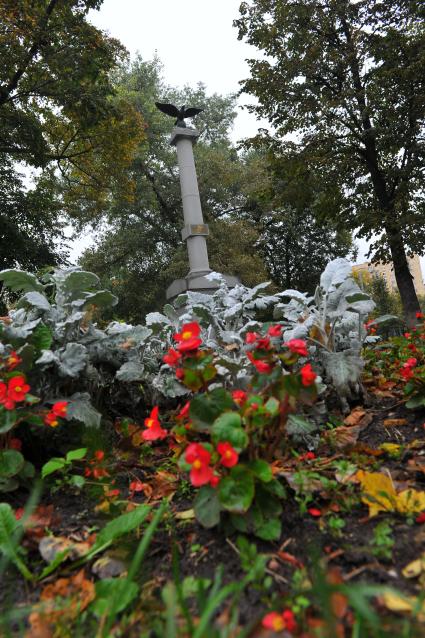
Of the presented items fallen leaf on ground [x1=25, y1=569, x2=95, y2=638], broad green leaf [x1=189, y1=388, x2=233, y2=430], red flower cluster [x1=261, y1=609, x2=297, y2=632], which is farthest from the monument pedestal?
red flower cluster [x1=261, y1=609, x2=297, y2=632]

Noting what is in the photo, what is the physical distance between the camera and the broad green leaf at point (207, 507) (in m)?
1.11

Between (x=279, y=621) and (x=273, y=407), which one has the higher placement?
(x=273, y=407)

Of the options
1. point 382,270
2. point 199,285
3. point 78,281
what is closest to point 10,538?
point 78,281

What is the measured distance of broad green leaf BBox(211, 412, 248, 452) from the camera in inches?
44.1

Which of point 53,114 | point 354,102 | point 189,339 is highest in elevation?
point 53,114

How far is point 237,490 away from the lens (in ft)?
3.65

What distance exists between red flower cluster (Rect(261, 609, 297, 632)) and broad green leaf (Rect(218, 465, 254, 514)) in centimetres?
27

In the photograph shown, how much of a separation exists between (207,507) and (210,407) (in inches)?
11.2

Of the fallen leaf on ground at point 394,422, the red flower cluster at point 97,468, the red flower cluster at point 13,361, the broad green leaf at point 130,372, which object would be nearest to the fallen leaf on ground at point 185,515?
the red flower cluster at point 97,468

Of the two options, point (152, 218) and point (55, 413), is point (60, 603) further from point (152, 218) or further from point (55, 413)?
point (152, 218)

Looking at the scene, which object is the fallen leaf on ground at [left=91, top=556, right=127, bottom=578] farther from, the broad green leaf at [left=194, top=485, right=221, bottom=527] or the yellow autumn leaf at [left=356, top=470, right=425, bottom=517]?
the yellow autumn leaf at [left=356, top=470, right=425, bottom=517]

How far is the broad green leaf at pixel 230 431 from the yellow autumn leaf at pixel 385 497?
0.44m

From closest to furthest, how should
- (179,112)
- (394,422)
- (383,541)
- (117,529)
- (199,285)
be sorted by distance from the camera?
1. (383,541)
2. (117,529)
3. (394,422)
4. (199,285)
5. (179,112)

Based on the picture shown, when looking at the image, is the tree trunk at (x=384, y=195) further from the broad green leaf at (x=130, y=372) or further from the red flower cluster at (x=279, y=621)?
the red flower cluster at (x=279, y=621)
